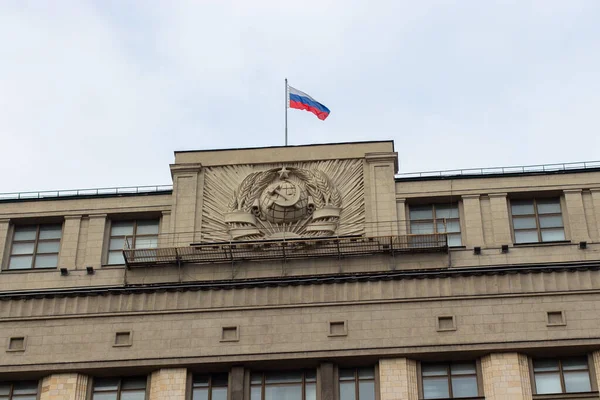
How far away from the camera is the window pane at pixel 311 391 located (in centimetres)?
4478

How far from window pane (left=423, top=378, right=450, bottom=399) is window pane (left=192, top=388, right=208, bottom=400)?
7654 mm

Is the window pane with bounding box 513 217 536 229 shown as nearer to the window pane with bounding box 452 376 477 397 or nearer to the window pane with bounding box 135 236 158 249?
the window pane with bounding box 452 376 477 397

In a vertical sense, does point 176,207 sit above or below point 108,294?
above

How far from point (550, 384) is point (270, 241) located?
11.3 metres

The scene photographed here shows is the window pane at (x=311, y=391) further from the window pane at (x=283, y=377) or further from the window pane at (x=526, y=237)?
the window pane at (x=526, y=237)

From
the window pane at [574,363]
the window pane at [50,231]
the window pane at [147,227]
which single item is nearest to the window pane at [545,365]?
the window pane at [574,363]

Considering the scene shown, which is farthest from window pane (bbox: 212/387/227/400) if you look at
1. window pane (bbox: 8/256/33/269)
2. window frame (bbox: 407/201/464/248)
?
window pane (bbox: 8/256/33/269)

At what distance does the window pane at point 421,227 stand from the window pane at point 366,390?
6.73m

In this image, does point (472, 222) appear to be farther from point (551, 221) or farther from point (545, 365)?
point (545, 365)

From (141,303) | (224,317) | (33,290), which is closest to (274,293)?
(224,317)

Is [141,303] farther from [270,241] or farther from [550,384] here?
[550,384]

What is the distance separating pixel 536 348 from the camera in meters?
44.5

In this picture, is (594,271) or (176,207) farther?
(176,207)

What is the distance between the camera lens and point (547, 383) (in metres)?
44.3
